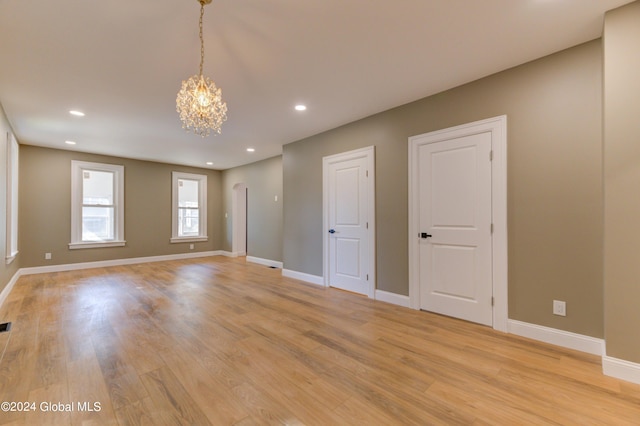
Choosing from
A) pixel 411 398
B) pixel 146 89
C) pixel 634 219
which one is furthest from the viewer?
pixel 146 89

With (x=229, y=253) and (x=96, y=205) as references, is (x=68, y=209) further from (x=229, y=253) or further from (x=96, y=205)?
(x=229, y=253)

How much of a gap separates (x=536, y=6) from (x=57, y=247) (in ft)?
28.0

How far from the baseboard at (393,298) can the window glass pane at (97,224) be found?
6578mm

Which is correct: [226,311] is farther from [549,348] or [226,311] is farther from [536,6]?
[536,6]

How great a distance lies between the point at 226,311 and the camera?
11.1ft

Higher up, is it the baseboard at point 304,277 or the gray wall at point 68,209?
the gray wall at point 68,209

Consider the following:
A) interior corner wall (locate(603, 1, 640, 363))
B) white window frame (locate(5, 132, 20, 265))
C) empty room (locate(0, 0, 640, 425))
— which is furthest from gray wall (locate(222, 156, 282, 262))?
interior corner wall (locate(603, 1, 640, 363))

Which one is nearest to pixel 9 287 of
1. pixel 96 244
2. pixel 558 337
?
pixel 96 244

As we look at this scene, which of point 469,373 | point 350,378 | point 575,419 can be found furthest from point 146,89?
point 575,419

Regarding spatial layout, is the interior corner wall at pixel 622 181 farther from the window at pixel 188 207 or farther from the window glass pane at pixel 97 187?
the window glass pane at pixel 97 187

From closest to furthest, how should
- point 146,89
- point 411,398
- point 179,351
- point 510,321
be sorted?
point 411,398 → point 179,351 → point 510,321 → point 146,89

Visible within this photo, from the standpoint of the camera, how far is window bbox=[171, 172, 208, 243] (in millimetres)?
7559

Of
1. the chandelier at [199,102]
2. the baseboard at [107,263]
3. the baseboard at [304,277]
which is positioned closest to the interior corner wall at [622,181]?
the chandelier at [199,102]

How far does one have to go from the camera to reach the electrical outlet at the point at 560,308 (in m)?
2.40
